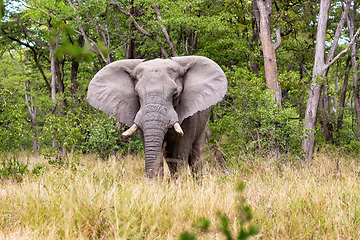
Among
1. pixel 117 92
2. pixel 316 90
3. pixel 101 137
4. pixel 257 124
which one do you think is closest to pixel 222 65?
pixel 257 124

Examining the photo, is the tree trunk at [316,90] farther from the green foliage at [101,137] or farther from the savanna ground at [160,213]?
the savanna ground at [160,213]

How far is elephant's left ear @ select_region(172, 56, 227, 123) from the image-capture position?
6898 mm

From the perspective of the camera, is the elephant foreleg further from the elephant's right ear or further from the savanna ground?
the savanna ground

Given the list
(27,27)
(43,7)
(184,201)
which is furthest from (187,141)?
(27,27)

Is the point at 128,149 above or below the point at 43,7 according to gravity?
below

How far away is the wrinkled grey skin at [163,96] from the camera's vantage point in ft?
20.2

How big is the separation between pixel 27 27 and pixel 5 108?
13.8 metres

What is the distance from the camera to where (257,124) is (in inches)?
353

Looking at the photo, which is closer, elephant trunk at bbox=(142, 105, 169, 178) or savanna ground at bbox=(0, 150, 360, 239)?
savanna ground at bbox=(0, 150, 360, 239)

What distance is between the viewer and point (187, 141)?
707 centimetres

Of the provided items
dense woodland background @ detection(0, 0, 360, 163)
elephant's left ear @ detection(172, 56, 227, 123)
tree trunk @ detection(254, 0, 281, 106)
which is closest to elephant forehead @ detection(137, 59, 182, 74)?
elephant's left ear @ detection(172, 56, 227, 123)

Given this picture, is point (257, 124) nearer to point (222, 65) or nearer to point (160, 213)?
point (222, 65)

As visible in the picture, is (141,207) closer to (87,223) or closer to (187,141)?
(87,223)

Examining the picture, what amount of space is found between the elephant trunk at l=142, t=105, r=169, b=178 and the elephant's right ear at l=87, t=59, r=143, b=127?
1.01m
